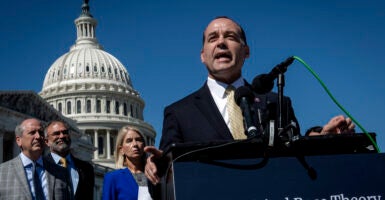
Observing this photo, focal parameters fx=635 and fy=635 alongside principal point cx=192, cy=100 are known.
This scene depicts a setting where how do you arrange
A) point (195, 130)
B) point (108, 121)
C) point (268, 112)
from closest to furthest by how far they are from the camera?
point (268, 112)
point (195, 130)
point (108, 121)

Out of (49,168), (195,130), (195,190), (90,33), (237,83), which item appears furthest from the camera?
(90,33)

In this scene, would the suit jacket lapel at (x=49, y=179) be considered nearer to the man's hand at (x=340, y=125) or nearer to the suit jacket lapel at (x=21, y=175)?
the suit jacket lapel at (x=21, y=175)

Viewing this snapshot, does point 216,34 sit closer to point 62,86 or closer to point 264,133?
point 264,133

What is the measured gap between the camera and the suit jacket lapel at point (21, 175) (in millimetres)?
5526

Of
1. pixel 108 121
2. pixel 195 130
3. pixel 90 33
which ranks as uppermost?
pixel 90 33

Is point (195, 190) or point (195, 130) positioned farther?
point (195, 130)

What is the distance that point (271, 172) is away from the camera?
7.23 feet

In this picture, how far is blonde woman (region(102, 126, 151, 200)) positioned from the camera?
16.7ft

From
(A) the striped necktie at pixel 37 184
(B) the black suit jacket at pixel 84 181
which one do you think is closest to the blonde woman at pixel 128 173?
(A) the striped necktie at pixel 37 184

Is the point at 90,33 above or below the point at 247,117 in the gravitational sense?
above

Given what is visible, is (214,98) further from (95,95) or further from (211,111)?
(95,95)

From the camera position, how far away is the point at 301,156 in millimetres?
2250

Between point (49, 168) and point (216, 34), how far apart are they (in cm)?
320

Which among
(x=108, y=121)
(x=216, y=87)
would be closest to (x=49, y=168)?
(x=216, y=87)
